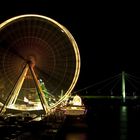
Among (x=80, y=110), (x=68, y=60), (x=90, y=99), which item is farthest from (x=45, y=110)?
(x=90, y=99)

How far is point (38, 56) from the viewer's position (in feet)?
54.4

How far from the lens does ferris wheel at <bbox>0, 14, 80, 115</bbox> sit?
16172 millimetres

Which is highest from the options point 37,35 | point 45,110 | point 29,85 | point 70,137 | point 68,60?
point 37,35

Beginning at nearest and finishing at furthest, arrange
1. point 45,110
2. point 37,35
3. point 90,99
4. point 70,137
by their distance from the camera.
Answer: point 70,137 < point 45,110 < point 37,35 < point 90,99

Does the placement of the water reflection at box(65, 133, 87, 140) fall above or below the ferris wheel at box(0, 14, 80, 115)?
below

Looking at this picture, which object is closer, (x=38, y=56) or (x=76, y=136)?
(x=76, y=136)

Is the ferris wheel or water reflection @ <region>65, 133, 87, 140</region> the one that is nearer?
water reflection @ <region>65, 133, 87, 140</region>

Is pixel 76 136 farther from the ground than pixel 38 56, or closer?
closer

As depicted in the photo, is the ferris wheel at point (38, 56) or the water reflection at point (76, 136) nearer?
the water reflection at point (76, 136)

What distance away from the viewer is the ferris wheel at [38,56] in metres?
16.2

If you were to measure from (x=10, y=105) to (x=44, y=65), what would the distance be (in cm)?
250

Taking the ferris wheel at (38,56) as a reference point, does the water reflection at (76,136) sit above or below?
below

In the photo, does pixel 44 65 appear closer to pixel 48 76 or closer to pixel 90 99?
pixel 48 76

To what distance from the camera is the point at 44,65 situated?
17141mm
